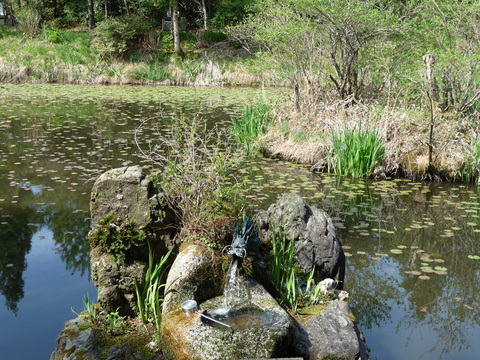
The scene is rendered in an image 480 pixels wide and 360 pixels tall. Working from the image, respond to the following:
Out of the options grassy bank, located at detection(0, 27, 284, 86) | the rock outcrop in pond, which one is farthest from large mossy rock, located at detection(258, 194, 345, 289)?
grassy bank, located at detection(0, 27, 284, 86)

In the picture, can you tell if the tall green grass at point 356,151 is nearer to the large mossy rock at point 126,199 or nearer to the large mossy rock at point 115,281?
the large mossy rock at point 126,199

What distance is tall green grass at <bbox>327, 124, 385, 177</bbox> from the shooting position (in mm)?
8758

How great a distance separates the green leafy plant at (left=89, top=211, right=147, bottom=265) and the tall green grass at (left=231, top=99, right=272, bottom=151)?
6506 mm

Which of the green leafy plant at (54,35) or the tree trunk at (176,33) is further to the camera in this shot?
the green leafy plant at (54,35)

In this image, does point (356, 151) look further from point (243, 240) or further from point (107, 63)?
point (107, 63)

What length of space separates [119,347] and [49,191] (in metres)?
4.85

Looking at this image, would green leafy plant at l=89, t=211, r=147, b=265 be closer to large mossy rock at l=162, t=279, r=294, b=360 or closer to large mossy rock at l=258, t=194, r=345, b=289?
large mossy rock at l=162, t=279, r=294, b=360

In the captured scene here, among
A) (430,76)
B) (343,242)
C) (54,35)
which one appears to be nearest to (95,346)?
(343,242)

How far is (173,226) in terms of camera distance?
4.59 meters

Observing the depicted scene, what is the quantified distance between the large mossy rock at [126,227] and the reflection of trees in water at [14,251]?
1078 mm

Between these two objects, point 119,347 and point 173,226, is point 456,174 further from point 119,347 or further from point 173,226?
point 119,347

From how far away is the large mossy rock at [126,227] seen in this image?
4.26 metres

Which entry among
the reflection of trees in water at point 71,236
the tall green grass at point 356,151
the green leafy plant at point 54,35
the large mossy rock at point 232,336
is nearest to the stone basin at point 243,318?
the large mossy rock at point 232,336

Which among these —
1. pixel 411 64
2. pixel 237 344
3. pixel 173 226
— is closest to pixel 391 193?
pixel 411 64
